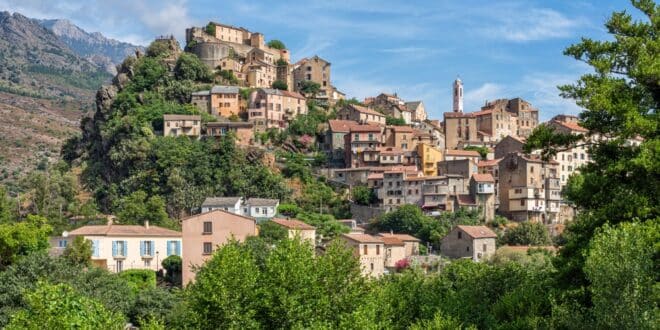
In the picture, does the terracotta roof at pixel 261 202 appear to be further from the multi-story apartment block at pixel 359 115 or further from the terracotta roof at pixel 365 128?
the multi-story apartment block at pixel 359 115

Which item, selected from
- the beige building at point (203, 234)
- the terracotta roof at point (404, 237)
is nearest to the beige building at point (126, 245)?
the beige building at point (203, 234)

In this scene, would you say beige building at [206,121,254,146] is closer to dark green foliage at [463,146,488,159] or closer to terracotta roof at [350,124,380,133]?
terracotta roof at [350,124,380,133]

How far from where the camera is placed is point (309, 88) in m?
133

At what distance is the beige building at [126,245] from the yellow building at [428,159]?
4639cm

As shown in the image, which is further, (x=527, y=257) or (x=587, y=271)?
(x=527, y=257)

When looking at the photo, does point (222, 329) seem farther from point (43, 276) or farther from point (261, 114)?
point (261, 114)

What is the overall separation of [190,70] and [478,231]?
175 feet

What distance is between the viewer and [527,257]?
7962 centimetres

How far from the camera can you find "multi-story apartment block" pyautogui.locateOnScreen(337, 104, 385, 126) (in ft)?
407

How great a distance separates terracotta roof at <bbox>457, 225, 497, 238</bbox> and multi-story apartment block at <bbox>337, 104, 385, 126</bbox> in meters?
35.6

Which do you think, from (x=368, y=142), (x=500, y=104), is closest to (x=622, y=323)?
(x=368, y=142)

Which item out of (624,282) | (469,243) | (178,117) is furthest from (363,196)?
(624,282)

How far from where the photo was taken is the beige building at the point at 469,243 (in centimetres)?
8788

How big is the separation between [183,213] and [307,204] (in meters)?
15.0
